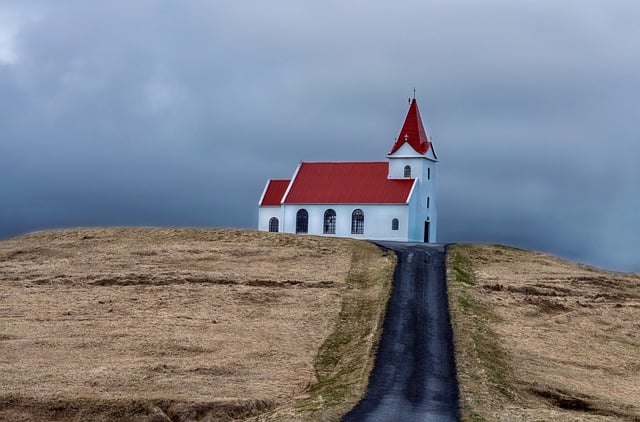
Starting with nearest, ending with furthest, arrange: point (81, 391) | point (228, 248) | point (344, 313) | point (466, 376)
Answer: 1. point (81, 391)
2. point (466, 376)
3. point (344, 313)
4. point (228, 248)

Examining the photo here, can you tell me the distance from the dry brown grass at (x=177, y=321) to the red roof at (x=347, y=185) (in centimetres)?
1231

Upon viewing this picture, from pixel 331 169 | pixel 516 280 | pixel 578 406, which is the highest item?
pixel 331 169

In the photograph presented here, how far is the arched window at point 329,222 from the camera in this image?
8225cm

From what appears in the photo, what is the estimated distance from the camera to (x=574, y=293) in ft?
190

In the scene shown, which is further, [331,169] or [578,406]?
[331,169]

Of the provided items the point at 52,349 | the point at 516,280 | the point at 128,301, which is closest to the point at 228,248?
the point at 128,301

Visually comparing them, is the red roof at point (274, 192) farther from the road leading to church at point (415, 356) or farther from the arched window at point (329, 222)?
the road leading to church at point (415, 356)

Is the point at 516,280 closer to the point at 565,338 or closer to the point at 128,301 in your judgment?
the point at 565,338

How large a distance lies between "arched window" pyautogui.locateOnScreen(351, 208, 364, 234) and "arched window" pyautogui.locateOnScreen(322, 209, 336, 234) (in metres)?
1.78

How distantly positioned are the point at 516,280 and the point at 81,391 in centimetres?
3346

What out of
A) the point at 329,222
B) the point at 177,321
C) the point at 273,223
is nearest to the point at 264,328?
the point at 177,321

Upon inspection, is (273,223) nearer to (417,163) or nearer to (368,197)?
(368,197)

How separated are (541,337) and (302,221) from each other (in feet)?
128

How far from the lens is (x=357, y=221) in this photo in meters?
81.3
